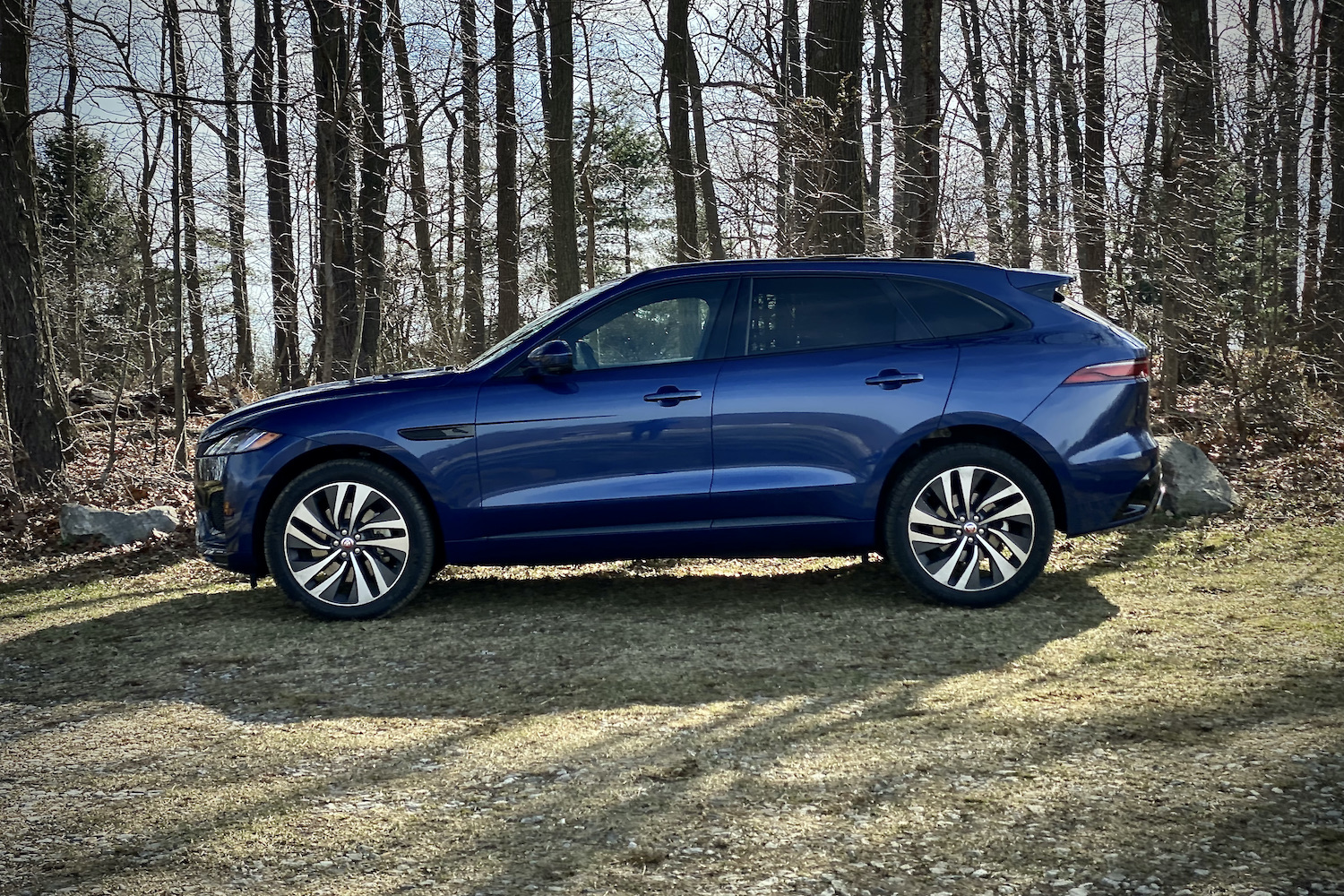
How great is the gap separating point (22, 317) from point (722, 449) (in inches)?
328

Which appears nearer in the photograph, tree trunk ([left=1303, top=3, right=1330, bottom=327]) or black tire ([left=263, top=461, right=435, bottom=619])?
black tire ([left=263, top=461, right=435, bottom=619])

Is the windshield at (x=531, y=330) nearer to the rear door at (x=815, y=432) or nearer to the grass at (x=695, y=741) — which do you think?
the rear door at (x=815, y=432)

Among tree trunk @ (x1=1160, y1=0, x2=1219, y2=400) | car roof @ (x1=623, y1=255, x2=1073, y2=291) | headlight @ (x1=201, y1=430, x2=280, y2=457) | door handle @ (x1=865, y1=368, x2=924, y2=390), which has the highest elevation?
tree trunk @ (x1=1160, y1=0, x2=1219, y2=400)

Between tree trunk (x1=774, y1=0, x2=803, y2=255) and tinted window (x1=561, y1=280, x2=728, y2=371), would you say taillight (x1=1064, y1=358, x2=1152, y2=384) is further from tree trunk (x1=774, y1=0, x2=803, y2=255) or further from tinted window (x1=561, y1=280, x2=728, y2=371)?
tree trunk (x1=774, y1=0, x2=803, y2=255)

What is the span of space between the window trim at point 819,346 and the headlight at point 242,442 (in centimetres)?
245

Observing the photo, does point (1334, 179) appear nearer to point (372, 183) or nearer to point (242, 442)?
point (372, 183)

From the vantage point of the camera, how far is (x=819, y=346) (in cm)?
621

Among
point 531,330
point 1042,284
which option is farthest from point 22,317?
point 1042,284

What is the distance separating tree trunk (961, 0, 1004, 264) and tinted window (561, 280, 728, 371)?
23.2 feet

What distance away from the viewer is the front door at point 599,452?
602 cm

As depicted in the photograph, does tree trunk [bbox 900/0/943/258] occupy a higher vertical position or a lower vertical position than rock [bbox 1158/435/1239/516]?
higher

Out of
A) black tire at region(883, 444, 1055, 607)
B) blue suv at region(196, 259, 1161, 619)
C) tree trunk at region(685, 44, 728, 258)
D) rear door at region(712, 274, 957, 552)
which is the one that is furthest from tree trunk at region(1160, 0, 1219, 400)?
rear door at region(712, 274, 957, 552)

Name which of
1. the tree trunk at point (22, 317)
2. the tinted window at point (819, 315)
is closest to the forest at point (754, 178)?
the tree trunk at point (22, 317)

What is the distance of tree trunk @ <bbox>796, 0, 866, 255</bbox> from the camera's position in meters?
10.7
